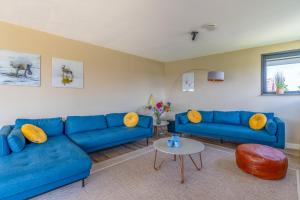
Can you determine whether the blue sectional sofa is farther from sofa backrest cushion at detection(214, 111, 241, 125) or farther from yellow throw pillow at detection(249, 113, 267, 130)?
yellow throw pillow at detection(249, 113, 267, 130)

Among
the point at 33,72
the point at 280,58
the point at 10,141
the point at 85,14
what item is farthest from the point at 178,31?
the point at 10,141

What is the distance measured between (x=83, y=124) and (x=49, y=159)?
1.43m

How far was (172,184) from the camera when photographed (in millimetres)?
2174

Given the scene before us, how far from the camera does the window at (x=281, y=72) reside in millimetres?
3585

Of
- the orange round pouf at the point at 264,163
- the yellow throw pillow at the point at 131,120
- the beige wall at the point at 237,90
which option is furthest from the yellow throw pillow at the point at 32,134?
the beige wall at the point at 237,90

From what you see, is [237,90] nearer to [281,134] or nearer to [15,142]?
[281,134]

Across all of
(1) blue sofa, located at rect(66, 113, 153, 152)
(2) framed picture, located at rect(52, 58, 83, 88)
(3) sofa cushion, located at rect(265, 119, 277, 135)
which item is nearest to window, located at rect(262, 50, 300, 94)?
(3) sofa cushion, located at rect(265, 119, 277, 135)

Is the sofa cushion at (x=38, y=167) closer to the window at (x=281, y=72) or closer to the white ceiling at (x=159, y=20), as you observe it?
the white ceiling at (x=159, y=20)

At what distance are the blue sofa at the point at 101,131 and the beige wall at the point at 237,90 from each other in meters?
2.10

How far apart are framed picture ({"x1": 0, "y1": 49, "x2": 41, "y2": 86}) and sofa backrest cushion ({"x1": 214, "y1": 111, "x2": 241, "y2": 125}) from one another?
426 centimetres

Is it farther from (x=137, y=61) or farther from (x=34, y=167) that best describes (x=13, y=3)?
→ (x=137, y=61)

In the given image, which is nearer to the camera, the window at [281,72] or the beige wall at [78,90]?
the beige wall at [78,90]

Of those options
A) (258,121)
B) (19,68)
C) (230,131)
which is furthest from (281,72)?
(19,68)

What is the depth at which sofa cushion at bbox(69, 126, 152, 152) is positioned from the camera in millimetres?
2859
